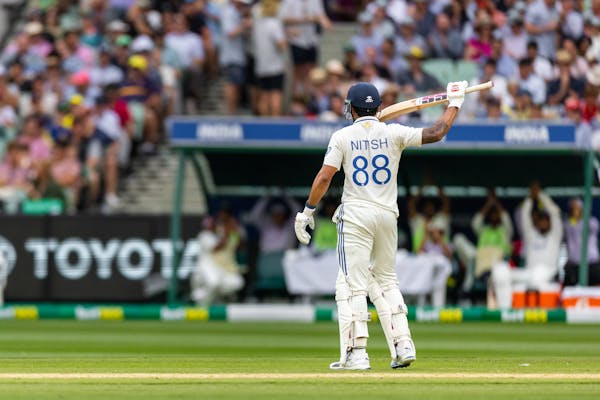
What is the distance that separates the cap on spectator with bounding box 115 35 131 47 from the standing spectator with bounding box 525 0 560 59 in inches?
237

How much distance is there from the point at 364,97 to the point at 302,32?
37.8 ft

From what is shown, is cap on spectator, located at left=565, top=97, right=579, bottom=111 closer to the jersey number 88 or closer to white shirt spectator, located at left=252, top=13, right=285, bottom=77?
white shirt spectator, located at left=252, top=13, right=285, bottom=77

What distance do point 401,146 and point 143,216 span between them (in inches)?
424

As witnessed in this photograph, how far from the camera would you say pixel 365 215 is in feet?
33.5

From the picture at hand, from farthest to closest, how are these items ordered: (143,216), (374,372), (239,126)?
1. (143,216)
2. (239,126)
3. (374,372)

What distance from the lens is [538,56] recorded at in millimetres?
20766

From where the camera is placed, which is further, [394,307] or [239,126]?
[239,126]

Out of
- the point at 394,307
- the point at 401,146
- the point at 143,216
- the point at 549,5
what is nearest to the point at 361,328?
the point at 394,307

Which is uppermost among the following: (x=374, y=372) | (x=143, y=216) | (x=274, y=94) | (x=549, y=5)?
(x=549, y=5)

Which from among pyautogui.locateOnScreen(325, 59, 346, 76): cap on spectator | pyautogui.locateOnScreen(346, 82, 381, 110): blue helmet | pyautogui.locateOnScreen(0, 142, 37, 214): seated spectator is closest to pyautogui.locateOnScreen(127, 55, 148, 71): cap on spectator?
pyautogui.locateOnScreen(0, 142, 37, 214): seated spectator

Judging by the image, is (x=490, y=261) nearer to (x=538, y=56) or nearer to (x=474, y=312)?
(x=474, y=312)

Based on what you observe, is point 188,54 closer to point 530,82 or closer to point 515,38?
point 515,38

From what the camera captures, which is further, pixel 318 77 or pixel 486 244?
pixel 318 77

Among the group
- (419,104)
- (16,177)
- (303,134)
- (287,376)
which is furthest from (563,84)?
(287,376)
